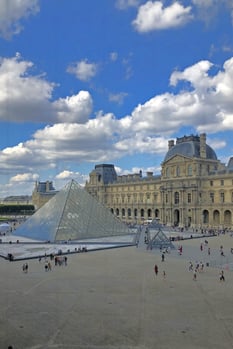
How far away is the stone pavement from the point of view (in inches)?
487

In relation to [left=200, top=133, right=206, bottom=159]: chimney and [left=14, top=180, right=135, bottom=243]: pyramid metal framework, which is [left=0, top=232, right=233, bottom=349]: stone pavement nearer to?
[left=14, top=180, right=135, bottom=243]: pyramid metal framework

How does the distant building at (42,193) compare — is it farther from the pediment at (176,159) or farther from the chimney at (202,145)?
the chimney at (202,145)

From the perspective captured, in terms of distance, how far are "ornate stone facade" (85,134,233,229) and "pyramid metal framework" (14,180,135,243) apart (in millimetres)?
21574

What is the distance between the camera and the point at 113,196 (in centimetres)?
9412

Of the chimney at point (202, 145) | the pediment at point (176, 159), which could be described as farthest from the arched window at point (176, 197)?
the chimney at point (202, 145)

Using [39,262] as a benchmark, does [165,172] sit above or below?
above

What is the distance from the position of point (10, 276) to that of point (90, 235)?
2153 centimetres

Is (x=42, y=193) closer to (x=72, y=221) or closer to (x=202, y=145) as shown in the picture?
(x=202, y=145)

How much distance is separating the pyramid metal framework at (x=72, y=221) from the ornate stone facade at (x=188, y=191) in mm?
21574

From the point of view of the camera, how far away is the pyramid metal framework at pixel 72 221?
43094 mm

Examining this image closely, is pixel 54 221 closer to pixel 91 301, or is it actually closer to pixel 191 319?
pixel 91 301

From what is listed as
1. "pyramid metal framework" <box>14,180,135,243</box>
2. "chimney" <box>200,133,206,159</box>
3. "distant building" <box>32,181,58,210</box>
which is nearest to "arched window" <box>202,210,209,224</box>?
"chimney" <box>200,133,206,159</box>

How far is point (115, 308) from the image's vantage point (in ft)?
52.1

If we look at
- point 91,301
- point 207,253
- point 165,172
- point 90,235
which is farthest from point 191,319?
point 165,172
